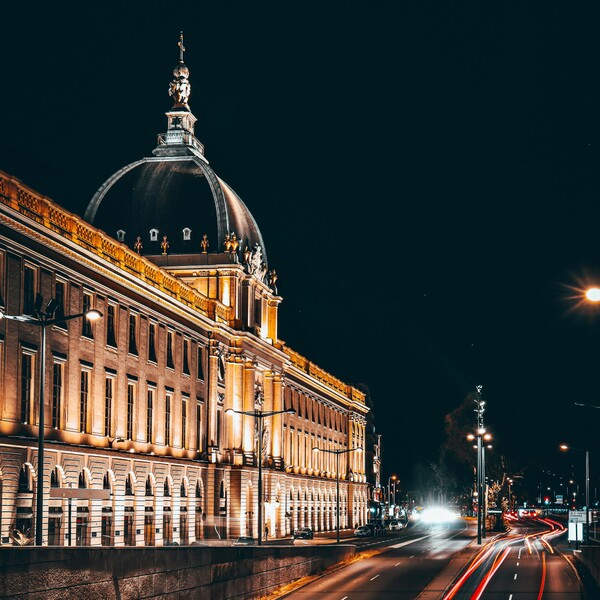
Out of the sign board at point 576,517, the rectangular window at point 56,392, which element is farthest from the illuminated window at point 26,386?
the sign board at point 576,517

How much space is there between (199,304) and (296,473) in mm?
38252

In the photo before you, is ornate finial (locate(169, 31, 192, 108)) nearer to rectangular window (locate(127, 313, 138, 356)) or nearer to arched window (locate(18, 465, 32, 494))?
rectangular window (locate(127, 313, 138, 356))

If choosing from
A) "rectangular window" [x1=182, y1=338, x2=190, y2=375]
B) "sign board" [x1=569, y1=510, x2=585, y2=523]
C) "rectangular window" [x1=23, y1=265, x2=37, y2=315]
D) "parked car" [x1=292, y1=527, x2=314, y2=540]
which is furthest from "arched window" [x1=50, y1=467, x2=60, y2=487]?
"parked car" [x1=292, y1=527, x2=314, y2=540]

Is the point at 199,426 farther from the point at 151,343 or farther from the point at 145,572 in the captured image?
the point at 145,572

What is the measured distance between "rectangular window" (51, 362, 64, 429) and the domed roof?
40395mm

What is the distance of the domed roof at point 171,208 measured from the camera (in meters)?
103

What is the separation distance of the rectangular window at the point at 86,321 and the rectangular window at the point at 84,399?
200 cm

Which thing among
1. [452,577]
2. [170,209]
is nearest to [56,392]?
[452,577]

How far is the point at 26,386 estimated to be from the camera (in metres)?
57.1

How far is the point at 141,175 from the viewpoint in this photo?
107 meters

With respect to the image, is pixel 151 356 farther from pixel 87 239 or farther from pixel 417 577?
pixel 417 577

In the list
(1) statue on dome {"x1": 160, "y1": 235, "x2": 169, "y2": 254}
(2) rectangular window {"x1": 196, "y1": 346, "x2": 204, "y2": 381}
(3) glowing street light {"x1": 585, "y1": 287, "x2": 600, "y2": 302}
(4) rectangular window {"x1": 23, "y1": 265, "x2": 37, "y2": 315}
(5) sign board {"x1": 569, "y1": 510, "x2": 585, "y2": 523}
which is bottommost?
(5) sign board {"x1": 569, "y1": 510, "x2": 585, "y2": 523}

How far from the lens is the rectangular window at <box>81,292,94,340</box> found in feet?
215

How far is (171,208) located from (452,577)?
50.7 m
